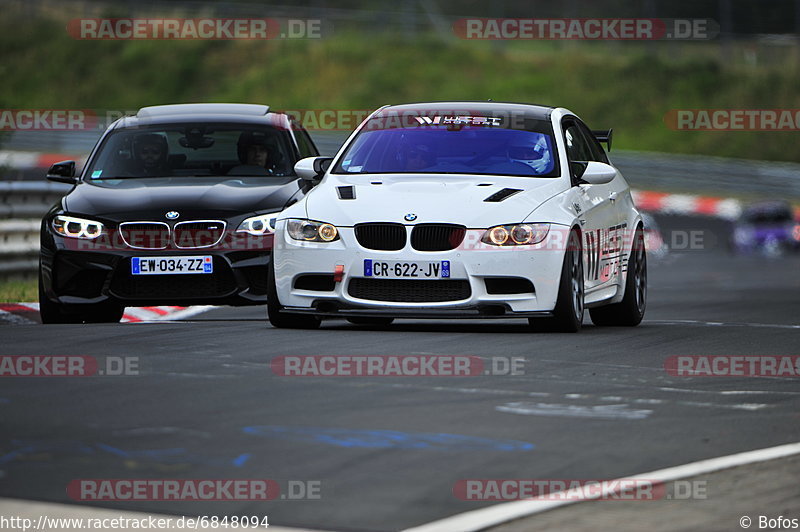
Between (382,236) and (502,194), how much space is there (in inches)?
32.9

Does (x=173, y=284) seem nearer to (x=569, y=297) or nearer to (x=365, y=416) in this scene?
(x=569, y=297)

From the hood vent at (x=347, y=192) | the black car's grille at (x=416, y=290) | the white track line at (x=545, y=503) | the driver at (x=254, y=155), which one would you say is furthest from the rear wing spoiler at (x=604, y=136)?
the white track line at (x=545, y=503)

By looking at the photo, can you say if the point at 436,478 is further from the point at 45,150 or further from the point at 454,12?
the point at 454,12

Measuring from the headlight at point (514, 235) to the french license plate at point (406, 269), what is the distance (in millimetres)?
319

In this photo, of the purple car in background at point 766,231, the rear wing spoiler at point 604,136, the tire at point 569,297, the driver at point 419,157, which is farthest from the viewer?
the purple car in background at point 766,231

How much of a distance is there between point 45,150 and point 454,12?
14.8 meters

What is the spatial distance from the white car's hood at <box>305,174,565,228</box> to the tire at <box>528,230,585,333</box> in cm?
38

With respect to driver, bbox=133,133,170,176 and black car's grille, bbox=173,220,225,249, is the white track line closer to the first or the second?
black car's grille, bbox=173,220,225,249

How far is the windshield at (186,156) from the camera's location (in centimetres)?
1350

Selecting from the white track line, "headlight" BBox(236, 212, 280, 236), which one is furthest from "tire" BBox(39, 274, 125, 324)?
the white track line

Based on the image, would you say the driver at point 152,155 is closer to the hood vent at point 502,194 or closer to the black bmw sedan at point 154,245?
the black bmw sedan at point 154,245

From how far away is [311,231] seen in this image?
35.7ft

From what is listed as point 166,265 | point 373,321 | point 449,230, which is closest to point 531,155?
point 449,230

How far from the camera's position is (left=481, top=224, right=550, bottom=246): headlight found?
34.8ft
